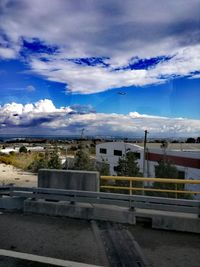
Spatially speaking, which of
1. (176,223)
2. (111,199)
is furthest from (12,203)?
(176,223)

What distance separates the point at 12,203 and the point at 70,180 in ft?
5.99

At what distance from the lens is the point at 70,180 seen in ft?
30.8

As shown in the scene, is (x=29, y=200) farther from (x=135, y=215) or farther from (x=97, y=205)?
(x=135, y=215)

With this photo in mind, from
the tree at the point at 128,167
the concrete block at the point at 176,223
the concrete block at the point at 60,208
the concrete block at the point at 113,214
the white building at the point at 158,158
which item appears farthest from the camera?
the white building at the point at 158,158

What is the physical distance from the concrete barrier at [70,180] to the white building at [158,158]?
2963 centimetres

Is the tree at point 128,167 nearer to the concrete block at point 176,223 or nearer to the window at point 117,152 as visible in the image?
the window at point 117,152

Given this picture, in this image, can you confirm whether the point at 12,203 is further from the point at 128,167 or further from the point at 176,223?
the point at 128,167

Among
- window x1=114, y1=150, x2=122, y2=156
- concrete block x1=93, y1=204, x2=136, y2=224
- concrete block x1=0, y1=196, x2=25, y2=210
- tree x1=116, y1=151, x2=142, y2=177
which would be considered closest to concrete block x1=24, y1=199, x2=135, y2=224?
concrete block x1=93, y1=204, x2=136, y2=224

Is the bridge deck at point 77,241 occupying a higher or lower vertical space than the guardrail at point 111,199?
lower

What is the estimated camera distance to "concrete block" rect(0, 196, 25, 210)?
980 centimetres

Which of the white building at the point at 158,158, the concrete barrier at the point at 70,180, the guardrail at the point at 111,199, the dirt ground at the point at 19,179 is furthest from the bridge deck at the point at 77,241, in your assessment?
the dirt ground at the point at 19,179

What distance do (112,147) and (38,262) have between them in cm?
6240

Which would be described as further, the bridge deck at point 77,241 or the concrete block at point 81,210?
the concrete block at point 81,210

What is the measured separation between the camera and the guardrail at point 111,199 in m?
8.08
